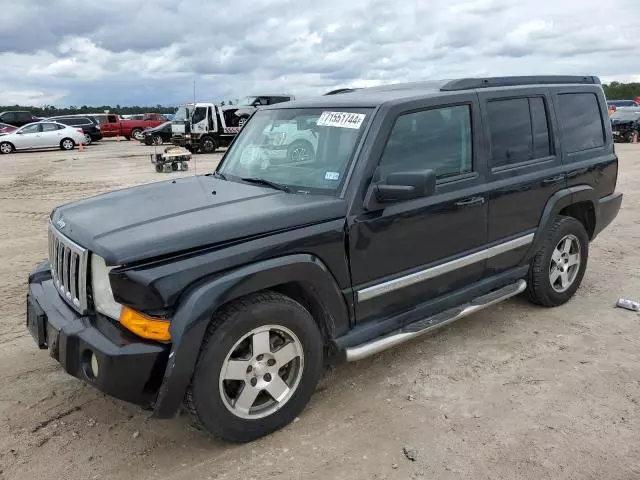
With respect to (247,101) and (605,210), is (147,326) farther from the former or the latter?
(247,101)

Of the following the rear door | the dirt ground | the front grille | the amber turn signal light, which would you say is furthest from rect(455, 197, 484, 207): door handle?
the front grille

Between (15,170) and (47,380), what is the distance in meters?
16.5

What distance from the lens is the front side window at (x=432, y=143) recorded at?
3508 millimetres

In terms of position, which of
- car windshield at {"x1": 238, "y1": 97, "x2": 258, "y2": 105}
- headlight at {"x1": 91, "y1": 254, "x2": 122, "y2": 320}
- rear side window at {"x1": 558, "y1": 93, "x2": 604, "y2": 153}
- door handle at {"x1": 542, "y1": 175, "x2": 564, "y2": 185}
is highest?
car windshield at {"x1": 238, "y1": 97, "x2": 258, "y2": 105}

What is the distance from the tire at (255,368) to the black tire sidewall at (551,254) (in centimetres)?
236

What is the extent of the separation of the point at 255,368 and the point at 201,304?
1.78 ft

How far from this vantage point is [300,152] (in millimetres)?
3791

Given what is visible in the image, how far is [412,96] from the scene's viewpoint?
3672 mm

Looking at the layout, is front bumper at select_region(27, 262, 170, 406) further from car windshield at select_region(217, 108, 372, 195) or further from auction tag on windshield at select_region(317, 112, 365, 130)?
auction tag on windshield at select_region(317, 112, 365, 130)

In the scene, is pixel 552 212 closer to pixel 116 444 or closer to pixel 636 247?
pixel 636 247

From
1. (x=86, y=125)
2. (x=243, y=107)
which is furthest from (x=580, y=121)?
(x=86, y=125)

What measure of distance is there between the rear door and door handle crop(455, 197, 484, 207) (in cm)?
13

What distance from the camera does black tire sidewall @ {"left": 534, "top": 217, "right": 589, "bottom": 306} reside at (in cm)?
460

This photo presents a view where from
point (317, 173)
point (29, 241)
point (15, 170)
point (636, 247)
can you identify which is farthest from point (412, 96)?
point (15, 170)
